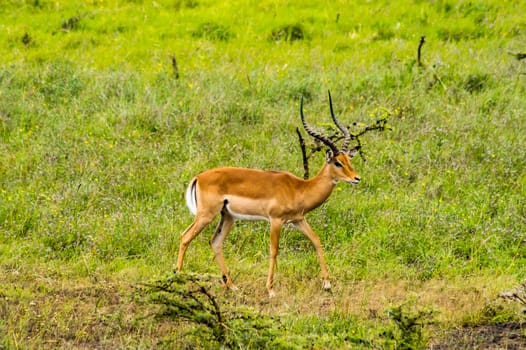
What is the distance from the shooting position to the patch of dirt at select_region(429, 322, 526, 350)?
5965 mm

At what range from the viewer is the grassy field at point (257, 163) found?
6410 millimetres

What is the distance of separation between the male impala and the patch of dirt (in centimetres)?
128

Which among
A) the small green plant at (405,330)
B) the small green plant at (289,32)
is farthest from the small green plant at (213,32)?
the small green plant at (405,330)

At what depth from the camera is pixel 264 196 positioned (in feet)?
23.7

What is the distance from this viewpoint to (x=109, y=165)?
30.4ft

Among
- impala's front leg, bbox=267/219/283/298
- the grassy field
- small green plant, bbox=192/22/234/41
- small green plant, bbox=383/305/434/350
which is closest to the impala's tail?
the grassy field

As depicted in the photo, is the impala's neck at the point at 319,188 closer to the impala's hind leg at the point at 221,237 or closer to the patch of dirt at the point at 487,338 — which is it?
the impala's hind leg at the point at 221,237

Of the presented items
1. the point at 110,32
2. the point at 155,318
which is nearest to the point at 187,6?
the point at 110,32

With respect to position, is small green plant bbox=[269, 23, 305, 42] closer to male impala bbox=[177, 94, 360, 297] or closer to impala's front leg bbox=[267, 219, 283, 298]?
male impala bbox=[177, 94, 360, 297]

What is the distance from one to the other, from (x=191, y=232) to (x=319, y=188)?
1136 mm

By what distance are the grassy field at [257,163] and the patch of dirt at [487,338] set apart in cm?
3

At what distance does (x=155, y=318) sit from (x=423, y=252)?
110 inches

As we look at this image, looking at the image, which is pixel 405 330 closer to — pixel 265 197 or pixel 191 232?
pixel 265 197

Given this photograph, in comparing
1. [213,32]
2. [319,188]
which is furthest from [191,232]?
[213,32]
